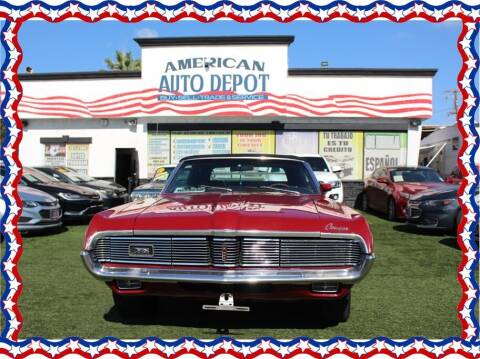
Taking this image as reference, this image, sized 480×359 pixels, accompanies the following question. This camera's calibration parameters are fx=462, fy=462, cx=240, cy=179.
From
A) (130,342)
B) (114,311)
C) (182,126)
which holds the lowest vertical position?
(114,311)

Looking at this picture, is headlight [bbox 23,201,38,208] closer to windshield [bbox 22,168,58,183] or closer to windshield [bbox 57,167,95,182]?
windshield [bbox 22,168,58,183]

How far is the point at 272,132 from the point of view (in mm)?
16969

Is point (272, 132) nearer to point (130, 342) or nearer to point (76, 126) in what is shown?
point (76, 126)

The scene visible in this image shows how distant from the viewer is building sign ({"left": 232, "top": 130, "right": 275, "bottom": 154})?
55.7 feet

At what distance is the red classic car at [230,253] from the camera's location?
3.47 m

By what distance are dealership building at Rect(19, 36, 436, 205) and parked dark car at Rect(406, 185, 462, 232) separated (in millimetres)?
7450

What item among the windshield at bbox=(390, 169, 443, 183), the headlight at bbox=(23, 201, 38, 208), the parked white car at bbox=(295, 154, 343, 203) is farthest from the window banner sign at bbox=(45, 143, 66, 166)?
the windshield at bbox=(390, 169, 443, 183)

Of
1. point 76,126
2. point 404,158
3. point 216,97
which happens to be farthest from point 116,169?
point 404,158

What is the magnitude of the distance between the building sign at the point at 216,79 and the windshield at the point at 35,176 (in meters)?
6.76

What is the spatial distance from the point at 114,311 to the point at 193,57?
45.0 feet

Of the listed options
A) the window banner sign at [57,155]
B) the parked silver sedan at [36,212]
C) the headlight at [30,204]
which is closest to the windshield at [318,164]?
the parked silver sedan at [36,212]

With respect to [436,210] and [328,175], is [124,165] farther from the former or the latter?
[436,210]

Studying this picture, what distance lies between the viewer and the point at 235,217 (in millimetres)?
3523

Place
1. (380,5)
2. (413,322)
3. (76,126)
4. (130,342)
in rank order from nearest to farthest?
(130,342) → (380,5) → (413,322) → (76,126)
